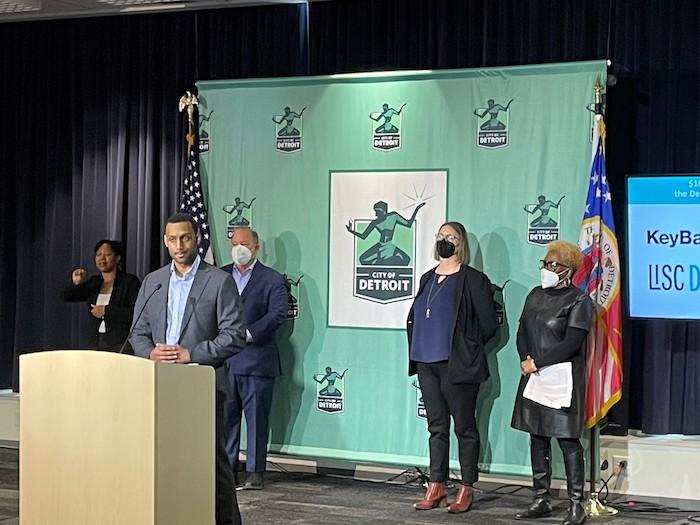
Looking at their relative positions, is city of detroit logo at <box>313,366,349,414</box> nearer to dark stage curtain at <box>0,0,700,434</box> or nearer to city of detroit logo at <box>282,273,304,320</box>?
city of detroit logo at <box>282,273,304,320</box>

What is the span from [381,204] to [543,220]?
103 centimetres

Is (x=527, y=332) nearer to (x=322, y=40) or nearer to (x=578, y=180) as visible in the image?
(x=578, y=180)

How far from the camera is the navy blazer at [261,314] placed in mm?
7084

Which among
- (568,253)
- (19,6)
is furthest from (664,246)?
(19,6)

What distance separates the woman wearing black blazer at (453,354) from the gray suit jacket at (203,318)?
6.23 feet

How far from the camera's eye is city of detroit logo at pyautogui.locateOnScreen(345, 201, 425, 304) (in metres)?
7.07

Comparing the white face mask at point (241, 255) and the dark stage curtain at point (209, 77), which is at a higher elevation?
the dark stage curtain at point (209, 77)

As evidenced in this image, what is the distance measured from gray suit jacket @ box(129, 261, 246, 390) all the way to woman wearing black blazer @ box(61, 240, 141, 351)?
261cm

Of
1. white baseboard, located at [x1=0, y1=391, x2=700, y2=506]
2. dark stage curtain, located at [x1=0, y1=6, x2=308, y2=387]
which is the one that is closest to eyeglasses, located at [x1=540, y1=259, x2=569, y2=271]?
white baseboard, located at [x1=0, y1=391, x2=700, y2=506]

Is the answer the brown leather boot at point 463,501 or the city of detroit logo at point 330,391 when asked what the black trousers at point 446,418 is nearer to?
the brown leather boot at point 463,501

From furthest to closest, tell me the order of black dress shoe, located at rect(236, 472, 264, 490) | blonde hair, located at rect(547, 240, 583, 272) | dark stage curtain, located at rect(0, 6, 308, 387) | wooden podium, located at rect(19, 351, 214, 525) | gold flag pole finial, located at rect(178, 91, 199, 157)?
1. dark stage curtain, located at rect(0, 6, 308, 387)
2. gold flag pole finial, located at rect(178, 91, 199, 157)
3. black dress shoe, located at rect(236, 472, 264, 490)
4. blonde hair, located at rect(547, 240, 583, 272)
5. wooden podium, located at rect(19, 351, 214, 525)

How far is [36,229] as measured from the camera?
876cm

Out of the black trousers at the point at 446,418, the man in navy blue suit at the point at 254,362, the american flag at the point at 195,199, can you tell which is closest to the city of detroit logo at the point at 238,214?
the american flag at the point at 195,199

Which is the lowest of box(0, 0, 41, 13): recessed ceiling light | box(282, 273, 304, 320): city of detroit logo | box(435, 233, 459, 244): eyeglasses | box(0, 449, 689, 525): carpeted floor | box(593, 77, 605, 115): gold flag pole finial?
box(0, 449, 689, 525): carpeted floor
